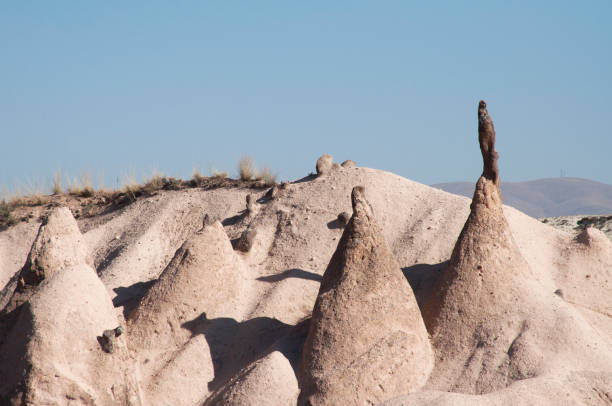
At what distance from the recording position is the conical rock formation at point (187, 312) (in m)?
11.2

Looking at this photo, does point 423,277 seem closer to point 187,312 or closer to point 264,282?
point 264,282

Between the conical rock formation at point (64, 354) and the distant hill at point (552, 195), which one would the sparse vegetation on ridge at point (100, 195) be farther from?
the distant hill at point (552, 195)

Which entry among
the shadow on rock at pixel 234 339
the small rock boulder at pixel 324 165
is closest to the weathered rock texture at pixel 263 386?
the shadow on rock at pixel 234 339

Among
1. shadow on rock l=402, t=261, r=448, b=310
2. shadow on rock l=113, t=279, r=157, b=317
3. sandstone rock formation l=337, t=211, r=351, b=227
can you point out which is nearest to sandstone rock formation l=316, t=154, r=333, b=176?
sandstone rock formation l=337, t=211, r=351, b=227

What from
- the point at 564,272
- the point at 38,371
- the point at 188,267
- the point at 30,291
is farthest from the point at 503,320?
the point at 30,291

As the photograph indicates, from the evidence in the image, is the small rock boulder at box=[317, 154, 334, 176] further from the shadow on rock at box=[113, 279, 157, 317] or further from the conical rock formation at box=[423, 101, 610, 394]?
the conical rock formation at box=[423, 101, 610, 394]

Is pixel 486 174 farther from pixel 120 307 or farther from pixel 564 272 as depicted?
pixel 120 307

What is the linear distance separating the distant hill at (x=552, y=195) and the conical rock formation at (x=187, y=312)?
3496 inches

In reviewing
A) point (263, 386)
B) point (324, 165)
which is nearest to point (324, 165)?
point (324, 165)

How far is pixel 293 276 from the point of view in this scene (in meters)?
12.8

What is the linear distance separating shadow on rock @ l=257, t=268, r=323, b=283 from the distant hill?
87.9m

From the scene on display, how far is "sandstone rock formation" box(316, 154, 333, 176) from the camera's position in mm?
15438

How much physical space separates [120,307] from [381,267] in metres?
4.55

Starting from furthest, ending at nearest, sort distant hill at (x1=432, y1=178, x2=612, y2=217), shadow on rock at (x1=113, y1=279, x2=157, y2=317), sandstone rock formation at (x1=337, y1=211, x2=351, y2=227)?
distant hill at (x1=432, y1=178, x2=612, y2=217) < sandstone rock formation at (x1=337, y1=211, x2=351, y2=227) < shadow on rock at (x1=113, y1=279, x2=157, y2=317)
